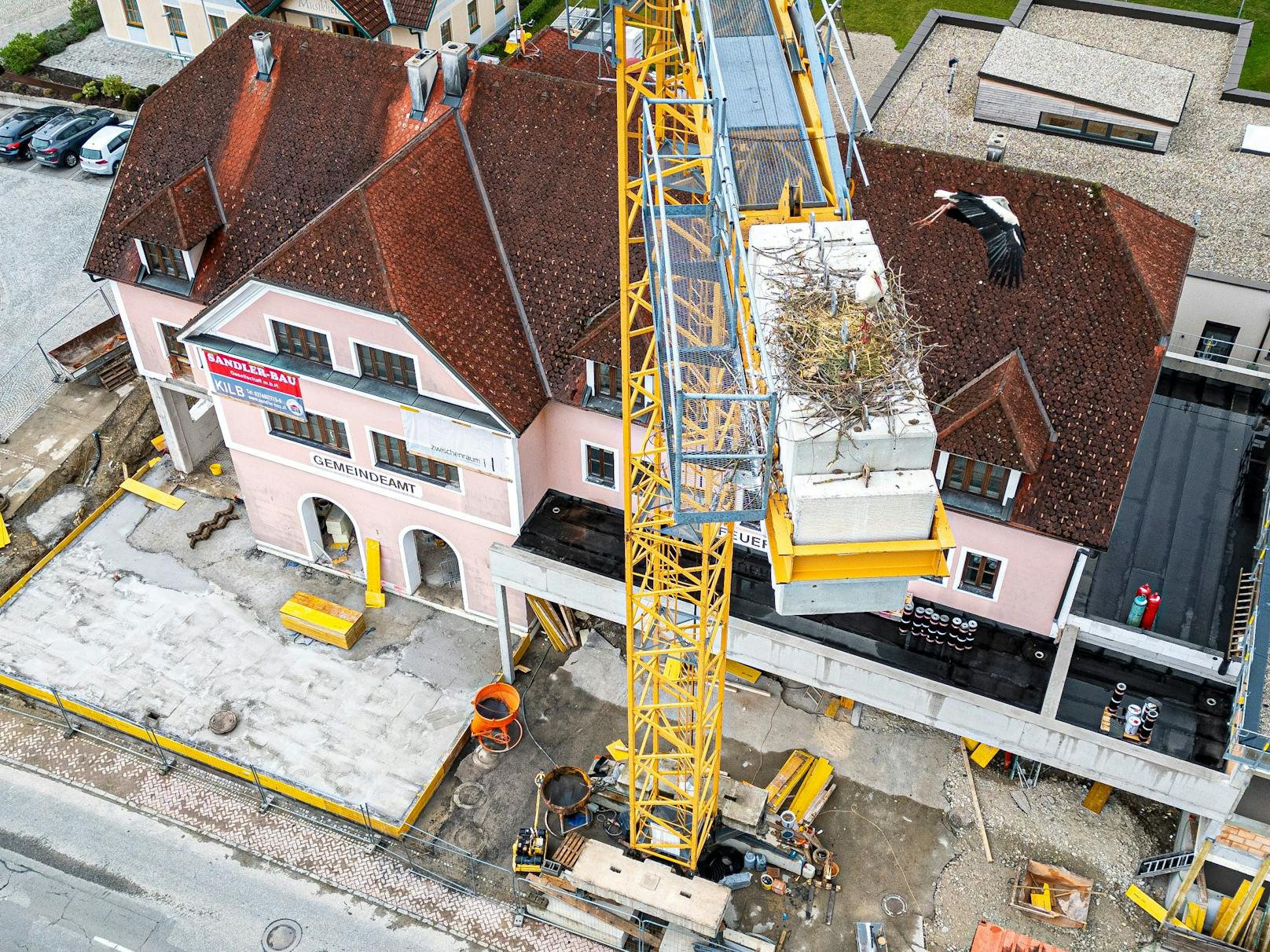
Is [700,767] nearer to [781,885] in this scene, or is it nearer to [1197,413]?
[781,885]

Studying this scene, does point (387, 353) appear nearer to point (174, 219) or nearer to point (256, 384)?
point (256, 384)

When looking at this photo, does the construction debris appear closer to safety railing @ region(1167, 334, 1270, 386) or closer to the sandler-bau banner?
the sandler-bau banner

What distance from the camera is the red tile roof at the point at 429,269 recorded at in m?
34.4

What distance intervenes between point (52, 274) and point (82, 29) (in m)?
28.4

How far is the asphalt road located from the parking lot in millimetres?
18708

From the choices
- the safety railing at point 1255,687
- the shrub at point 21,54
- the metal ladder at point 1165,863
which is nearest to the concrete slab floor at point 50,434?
the shrub at point 21,54

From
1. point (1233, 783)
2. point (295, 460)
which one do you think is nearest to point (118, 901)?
point (295, 460)

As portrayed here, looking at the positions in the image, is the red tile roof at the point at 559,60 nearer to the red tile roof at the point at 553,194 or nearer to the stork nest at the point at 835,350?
the red tile roof at the point at 553,194

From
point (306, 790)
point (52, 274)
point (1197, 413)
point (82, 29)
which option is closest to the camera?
point (306, 790)

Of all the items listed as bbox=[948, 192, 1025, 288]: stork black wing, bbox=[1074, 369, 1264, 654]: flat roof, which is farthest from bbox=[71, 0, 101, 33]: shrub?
bbox=[1074, 369, 1264, 654]: flat roof

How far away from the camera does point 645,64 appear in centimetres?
2512

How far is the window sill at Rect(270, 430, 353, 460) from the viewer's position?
38831 mm

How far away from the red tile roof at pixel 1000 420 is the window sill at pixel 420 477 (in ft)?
48.3

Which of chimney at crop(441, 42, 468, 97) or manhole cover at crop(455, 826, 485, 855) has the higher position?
chimney at crop(441, 42, 468, 97)
